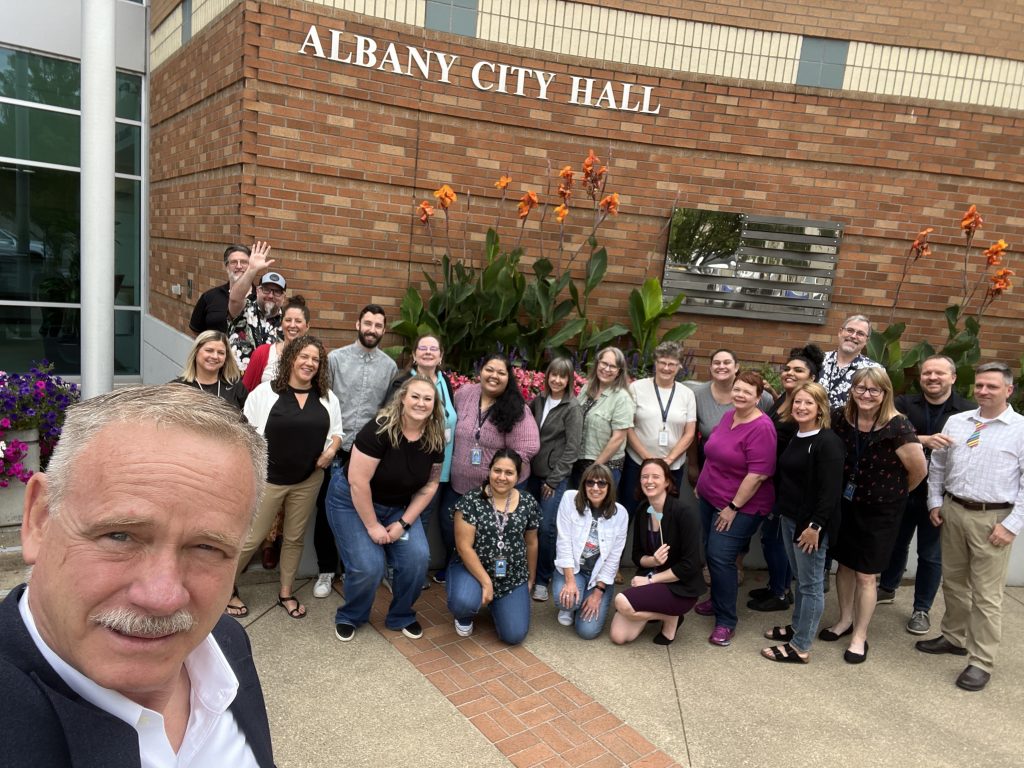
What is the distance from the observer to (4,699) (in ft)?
2.56

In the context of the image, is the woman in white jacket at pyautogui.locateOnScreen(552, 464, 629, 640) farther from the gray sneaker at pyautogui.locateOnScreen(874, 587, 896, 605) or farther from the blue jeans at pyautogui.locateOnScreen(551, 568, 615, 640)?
the gray sneaker at pyautogui.locateOnScreen(874, 587, 896, 605)

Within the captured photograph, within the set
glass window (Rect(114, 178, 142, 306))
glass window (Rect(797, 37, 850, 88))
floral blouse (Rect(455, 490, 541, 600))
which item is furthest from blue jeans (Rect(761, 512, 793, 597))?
glass window (Rect(114, 178, 142, 306))

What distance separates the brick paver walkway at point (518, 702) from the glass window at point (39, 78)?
763 centimetres

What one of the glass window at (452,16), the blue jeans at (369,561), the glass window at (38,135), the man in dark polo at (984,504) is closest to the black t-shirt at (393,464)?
the blue jeans at (369,561)

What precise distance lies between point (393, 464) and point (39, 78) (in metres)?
7.46

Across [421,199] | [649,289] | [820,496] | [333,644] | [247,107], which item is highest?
[247,107]

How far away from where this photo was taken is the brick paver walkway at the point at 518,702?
126 inches

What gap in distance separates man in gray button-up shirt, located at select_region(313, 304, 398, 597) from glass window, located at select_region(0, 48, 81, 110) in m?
6.28

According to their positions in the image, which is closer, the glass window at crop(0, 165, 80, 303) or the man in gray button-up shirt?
the man in gray button-up shirt

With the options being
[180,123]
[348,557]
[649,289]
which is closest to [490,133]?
[649,289]

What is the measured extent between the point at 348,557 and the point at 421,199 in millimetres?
3636

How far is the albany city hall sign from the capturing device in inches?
238

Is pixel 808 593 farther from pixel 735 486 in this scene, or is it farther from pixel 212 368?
pixel 212 368

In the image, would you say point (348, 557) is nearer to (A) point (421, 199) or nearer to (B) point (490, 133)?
(A) point (421, 199)
